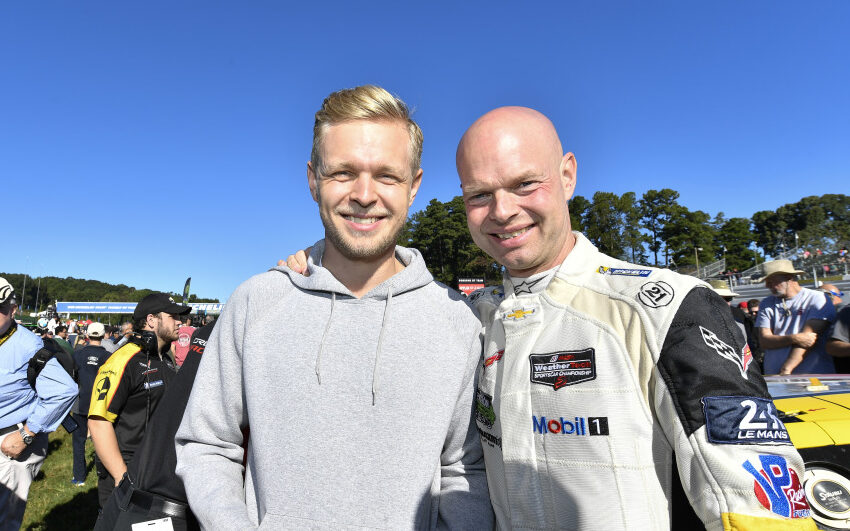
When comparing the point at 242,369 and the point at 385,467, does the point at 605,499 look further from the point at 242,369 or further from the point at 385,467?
the point at 242,369

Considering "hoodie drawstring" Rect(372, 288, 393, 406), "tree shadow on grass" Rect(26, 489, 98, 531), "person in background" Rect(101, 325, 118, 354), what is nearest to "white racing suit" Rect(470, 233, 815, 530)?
"hoodie drawstring" Rect(372, 288, 393, 406)

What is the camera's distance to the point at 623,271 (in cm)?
165

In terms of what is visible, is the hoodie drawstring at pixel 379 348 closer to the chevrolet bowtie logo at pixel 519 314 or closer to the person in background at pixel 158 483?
the chevrolet bowtie logo at pixel 519 314

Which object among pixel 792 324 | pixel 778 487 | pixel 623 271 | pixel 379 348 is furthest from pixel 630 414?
pixel 792 324

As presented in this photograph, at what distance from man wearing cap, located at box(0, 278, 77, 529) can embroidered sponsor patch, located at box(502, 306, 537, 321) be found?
14.8 feet

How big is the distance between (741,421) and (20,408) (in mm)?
5344

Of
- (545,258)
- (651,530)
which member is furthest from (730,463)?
(545,258)

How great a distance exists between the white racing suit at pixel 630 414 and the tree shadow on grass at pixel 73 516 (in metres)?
7.08

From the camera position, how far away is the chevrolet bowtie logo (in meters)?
1.71

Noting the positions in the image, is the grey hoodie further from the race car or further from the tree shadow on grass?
the tree shadow on grass

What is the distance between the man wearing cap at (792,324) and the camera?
612 centimetres

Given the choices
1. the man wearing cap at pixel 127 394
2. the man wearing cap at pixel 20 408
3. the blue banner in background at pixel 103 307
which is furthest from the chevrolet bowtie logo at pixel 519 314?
the blue banner in background at pixel 103 307

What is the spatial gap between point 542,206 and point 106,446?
428 cm

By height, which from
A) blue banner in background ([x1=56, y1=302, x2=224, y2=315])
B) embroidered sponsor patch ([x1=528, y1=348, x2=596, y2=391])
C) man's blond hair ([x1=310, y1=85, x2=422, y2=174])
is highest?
blue banner in background ([x1=56, y1=302, x2=224, y2=315])
